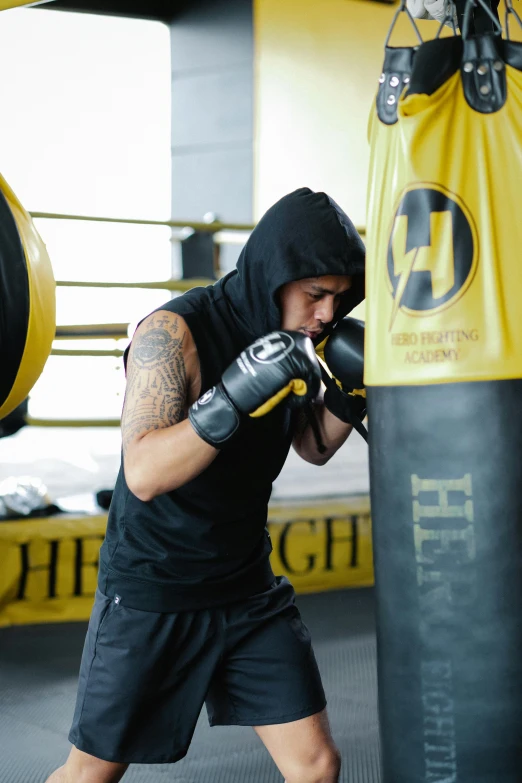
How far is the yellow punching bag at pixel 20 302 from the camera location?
7.41 feet

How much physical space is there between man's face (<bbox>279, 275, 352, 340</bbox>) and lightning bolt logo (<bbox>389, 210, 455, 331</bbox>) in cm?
51

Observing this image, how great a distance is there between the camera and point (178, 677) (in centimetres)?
165

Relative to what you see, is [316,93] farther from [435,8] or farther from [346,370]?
[346,370]

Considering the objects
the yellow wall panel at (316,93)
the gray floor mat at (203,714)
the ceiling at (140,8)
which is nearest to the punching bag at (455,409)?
the gray floor mat at (203,714)

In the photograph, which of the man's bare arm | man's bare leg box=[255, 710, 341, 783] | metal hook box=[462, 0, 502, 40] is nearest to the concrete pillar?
the man's bare arm

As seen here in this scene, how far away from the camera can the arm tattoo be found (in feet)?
4.88

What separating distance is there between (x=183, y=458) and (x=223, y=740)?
1392 mm

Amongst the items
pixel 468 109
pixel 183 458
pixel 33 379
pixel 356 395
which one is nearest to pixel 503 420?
pixel 468 109

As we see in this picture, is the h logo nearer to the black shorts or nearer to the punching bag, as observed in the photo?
the punching bag

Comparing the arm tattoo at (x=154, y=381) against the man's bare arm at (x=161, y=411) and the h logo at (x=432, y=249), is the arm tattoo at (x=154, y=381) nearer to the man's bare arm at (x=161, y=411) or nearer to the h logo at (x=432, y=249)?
the man's bare arm at (x=161, y=411)

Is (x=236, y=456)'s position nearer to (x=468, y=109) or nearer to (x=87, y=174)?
→ (x=468, y=109)

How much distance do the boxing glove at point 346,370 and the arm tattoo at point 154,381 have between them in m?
0.28

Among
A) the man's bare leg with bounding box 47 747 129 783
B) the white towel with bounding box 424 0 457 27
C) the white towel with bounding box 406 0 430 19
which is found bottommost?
the man's bare leg with bounding box 47 747 129 783

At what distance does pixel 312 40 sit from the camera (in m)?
8.20
